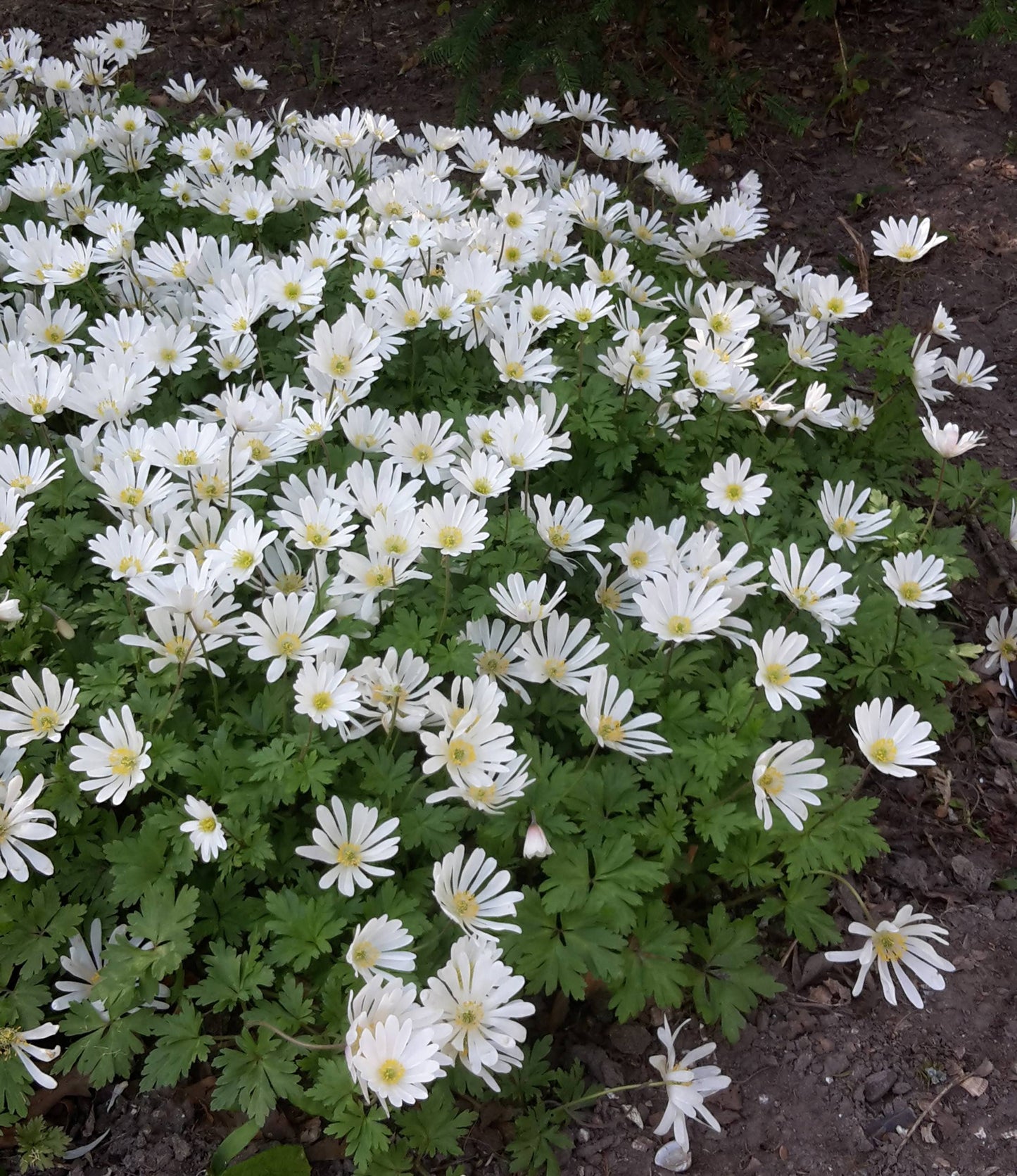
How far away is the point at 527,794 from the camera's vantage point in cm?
243

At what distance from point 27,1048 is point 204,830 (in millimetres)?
618

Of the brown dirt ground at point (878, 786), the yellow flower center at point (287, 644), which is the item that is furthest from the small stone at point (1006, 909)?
the yellow flower center at point (287, 644)

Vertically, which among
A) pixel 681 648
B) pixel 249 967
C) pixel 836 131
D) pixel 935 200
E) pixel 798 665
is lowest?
pixel 249 967

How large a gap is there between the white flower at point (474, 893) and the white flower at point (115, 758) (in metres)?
0.77

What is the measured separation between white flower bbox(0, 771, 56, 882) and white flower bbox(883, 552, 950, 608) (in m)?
2.35

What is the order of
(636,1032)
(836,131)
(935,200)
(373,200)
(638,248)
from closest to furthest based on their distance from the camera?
(636,1032)
(373,200)
(638,248)
(935,200)
(836,131)

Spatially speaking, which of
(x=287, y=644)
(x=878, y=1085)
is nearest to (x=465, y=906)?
(x=287, y=644)

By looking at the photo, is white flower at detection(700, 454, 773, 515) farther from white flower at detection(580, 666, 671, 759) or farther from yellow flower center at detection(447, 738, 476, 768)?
yellow flower center at detection(447, 738, 476, 768)

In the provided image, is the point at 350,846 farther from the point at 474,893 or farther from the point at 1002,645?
the point at 1002,645

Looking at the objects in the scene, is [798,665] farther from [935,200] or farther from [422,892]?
[935,200]

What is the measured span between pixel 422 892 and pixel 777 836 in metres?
0.94

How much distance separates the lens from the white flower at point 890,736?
2354 millimetres

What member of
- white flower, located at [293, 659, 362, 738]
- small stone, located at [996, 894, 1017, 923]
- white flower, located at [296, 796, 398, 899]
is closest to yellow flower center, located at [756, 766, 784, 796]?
white flower, located at [296, 796, 398, 899]

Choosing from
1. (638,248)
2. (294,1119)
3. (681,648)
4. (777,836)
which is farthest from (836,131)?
(294,1119)
